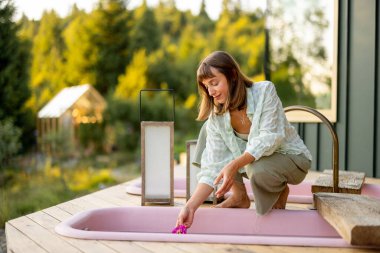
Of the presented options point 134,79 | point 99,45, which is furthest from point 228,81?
point 99,45

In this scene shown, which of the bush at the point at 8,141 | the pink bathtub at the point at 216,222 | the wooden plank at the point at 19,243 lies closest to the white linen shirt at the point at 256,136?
the pink bathtub at the point at 216,222

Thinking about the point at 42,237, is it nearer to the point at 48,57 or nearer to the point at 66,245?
the point at 66,245

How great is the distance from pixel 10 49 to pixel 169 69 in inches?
134

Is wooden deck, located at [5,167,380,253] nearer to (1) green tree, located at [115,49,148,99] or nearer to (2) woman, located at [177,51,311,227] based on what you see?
(2) woman, located at [177,51,311,227]

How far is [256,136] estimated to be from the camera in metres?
2.14

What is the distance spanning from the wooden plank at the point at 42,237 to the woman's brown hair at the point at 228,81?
0.92m

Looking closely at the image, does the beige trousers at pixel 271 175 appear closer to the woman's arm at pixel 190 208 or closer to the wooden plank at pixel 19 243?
the woman's arm at pixel 190 208

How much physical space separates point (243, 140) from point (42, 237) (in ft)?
3.53

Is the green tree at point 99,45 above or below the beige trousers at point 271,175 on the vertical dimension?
above

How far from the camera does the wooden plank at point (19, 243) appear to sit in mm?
1670

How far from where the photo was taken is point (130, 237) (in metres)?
1.72

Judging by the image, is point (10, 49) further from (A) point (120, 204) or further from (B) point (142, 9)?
(A) point (120, 204)

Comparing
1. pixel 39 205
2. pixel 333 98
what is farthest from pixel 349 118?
pixel 39 205

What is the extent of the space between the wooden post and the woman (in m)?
0.26
